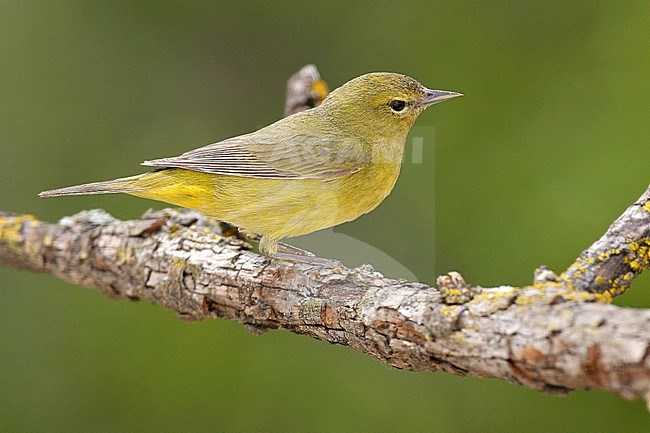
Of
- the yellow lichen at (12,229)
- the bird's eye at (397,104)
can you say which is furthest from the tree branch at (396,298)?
the bird's eye at (397,104)

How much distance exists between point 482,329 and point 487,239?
6.92 feet

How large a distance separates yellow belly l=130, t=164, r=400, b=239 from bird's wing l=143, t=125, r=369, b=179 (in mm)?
32

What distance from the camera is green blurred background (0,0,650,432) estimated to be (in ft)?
12.8

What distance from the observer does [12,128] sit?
4996 mm

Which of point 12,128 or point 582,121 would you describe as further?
point 12,128

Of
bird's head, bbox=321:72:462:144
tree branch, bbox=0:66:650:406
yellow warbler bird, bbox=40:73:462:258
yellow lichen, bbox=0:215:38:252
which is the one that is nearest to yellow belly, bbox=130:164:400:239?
yellow warbler bird, bbox=40:73:462:258

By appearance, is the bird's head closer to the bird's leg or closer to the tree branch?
the bird's leg

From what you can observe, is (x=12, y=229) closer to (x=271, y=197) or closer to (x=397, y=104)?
(x=271, y=197)

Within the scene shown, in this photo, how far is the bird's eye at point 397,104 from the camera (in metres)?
Result: 3.27

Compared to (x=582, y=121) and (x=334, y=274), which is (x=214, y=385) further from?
(x=582, y=121)

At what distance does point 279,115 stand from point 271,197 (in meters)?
2.06

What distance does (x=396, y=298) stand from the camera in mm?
2234

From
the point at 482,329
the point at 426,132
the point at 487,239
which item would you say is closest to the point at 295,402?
the point at 487,239

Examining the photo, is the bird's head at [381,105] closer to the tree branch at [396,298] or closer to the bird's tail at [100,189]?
the tree branch at [396,298]
